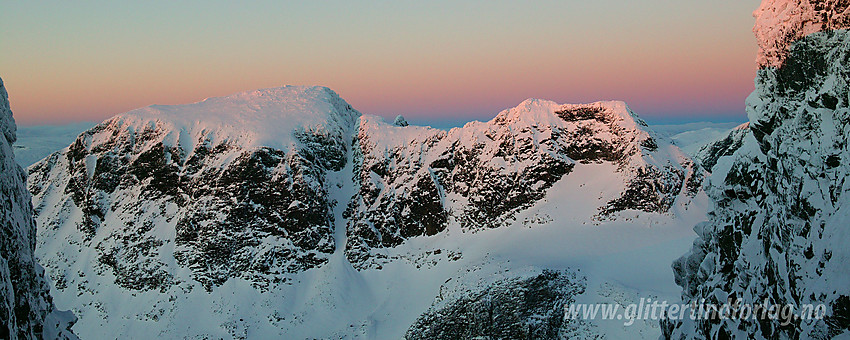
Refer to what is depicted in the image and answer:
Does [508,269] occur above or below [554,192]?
below

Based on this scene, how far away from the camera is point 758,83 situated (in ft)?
41.7

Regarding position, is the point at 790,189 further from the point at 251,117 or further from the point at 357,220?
the point at 251,117

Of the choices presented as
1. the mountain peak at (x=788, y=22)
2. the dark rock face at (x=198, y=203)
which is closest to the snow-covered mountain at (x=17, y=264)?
the mountain peak at (x=788, y=22)

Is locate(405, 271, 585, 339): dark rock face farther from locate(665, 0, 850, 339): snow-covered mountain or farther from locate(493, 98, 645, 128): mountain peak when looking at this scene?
locate(665, 0, 850, 339): snow-covered mountain

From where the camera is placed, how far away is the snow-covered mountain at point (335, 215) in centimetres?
4825

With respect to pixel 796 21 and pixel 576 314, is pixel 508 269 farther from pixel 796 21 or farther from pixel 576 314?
pixel 796 21

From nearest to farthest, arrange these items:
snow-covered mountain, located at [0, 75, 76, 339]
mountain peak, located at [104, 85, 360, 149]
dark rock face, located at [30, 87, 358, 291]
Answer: snow-covered mountain, located at [0, 75, 76, 339]
dark rock face, located at [30, 87, 358, 291]
mountain peak, located at [104, 85, 360, 149]

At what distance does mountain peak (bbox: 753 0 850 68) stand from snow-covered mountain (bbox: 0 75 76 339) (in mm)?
20656

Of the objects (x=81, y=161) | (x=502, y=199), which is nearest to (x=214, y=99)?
(x=81, y=161)

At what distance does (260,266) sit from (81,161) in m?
30.1

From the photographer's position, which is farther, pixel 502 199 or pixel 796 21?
pixel 502 199

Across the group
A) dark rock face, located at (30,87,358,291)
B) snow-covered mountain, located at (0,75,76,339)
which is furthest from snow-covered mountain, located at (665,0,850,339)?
dark rock face, located at (30,87,358,291)

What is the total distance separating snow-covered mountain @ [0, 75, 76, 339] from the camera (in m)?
13.5

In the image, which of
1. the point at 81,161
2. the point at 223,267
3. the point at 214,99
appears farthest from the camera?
the point at 214,99
